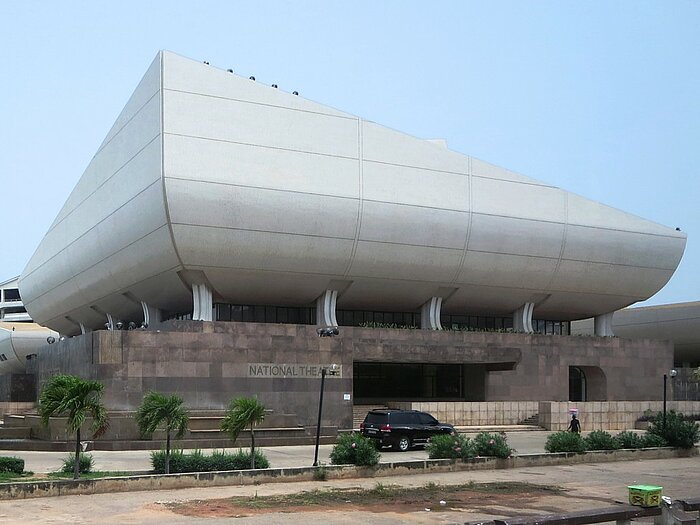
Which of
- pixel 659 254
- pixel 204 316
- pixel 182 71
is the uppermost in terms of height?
pixel 182 71

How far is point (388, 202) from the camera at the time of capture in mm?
51531

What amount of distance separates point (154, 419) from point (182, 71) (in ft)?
88.4

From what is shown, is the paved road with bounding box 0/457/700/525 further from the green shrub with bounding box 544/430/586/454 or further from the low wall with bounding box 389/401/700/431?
the low wall with bounding box 389/401/700/431

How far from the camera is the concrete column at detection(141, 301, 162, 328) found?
190ft

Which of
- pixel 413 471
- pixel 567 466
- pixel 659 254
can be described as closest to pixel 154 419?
pixel 413 471

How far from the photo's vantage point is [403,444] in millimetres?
36750

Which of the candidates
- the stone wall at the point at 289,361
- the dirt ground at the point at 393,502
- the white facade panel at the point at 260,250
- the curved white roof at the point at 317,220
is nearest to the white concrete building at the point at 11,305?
the curved white roof at the point at 317,220

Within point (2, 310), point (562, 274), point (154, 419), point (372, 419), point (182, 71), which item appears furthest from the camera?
point (2, 310)

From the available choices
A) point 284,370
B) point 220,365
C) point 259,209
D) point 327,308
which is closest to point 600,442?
point 284,370

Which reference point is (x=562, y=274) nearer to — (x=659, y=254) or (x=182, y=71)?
(x=659, y=254)

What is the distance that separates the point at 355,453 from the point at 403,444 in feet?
34.8

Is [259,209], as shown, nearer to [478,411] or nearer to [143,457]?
[478,411]

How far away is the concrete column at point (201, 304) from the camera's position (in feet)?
167

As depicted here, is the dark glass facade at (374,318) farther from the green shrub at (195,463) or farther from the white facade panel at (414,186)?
the green shrub at (195,463)
